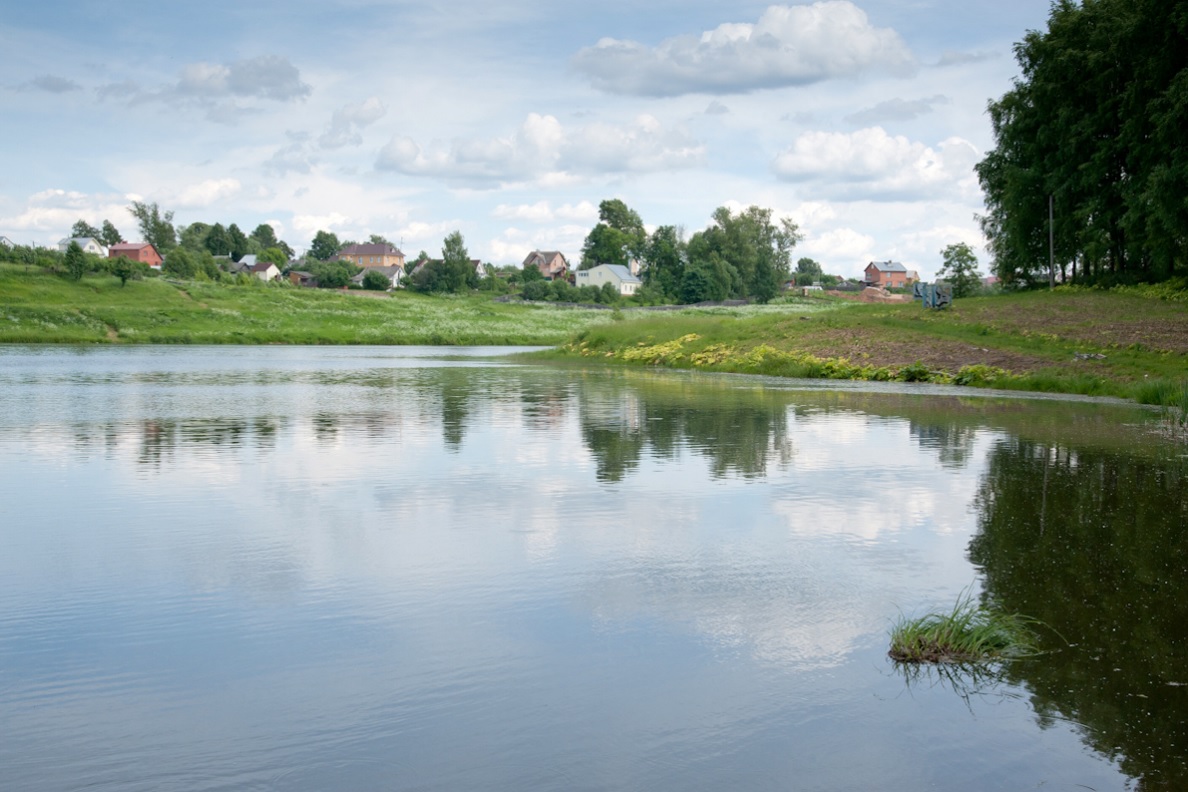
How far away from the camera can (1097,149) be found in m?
45.9

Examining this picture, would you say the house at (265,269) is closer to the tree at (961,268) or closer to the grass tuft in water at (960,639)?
the tree at (961,268)

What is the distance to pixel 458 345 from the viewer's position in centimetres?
7238

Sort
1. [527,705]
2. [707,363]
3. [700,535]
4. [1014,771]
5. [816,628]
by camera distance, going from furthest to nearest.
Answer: [707,363] → [700,535] → [816,628] → [527,705] → [1014,771]

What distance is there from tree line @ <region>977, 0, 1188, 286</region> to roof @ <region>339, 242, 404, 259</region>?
141 meters

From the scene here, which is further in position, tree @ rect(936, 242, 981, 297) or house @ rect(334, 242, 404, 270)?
house @ rect(334, 242, 404, 270)

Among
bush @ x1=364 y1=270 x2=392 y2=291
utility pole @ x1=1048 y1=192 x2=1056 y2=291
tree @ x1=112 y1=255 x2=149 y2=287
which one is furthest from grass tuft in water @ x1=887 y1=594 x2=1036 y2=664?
bush @ x1=364 y1=270 x2=392 y2=291

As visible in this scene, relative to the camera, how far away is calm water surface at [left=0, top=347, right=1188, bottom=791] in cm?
512

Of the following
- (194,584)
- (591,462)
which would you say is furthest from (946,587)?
(591,462)

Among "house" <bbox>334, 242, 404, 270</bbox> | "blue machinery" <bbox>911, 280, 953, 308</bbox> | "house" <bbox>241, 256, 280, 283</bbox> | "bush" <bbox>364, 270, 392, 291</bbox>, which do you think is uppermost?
"house" <bbox>334, 242, 404, 270</bbox>

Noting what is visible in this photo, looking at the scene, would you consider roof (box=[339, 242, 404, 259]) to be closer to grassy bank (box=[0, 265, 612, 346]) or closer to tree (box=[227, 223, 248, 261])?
tree (box=[227, 223, 248, 261])

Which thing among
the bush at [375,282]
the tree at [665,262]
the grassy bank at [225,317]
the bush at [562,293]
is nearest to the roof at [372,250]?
the tree at [665,262]

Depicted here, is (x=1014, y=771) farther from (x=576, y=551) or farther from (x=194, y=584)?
(x=194, y=584)

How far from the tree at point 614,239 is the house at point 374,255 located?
33054mm

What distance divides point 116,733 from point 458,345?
67.6 m
